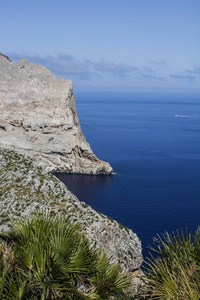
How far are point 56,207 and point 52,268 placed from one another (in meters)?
19.2

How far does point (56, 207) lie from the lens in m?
29.6

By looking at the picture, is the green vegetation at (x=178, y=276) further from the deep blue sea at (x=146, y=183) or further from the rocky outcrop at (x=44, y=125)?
the rocky outcrop at (x=44, y=125)

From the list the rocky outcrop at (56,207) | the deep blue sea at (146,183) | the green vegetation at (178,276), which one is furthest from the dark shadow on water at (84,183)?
the green vegetation at (178,276)

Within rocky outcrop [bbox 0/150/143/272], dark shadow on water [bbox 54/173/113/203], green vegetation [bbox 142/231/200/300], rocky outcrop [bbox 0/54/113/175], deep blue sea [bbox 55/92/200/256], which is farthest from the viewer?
rocky outcrop [bbox 0/54/113/175]

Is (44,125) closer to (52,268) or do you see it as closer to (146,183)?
(146,183)

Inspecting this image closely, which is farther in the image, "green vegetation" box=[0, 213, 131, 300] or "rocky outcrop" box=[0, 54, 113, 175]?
"rocky outcrop" box=[0, 54, 113, 175]

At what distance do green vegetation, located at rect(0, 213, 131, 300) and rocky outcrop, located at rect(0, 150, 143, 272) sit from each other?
46.0 feet

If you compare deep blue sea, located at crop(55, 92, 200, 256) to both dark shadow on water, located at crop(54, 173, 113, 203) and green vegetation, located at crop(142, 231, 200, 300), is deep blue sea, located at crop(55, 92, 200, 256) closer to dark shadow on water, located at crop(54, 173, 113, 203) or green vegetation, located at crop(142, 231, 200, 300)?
dark shadow on water, located at crop(54, 173, 113, 203)

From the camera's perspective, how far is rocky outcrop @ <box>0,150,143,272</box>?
1102 inches

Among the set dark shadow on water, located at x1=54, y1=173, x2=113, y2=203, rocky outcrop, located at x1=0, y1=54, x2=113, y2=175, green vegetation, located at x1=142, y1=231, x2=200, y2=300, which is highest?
rocky outcrop, located at x1=0, y1=54, x2=113, y2=175

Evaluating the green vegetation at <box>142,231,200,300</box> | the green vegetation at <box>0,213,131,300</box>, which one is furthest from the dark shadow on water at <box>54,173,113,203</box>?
the green vegetation at <box>0,213,131,300</box>

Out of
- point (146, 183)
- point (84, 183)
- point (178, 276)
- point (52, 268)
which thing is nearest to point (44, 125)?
point (84, 183)

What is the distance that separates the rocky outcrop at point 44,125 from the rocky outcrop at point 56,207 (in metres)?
51.6

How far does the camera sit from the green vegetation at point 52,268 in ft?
33.9
